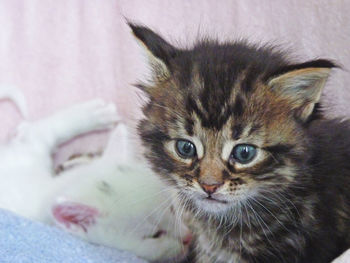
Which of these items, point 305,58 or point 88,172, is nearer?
point 305,58

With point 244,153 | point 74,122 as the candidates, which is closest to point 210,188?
point 244,153

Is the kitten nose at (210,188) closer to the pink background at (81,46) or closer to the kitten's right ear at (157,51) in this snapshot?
the kitten's right ear at (157,51)

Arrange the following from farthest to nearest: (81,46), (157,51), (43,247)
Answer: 1. (81,46)
2. (43,247)
3. (157,51)

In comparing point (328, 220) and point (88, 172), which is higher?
point (328, 220)

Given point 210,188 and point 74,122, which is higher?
point 210,188

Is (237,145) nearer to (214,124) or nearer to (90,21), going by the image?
(214,124)

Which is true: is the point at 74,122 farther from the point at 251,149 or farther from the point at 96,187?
the point at 251,149

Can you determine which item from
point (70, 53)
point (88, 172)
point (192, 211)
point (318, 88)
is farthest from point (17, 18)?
point (318, 88)
